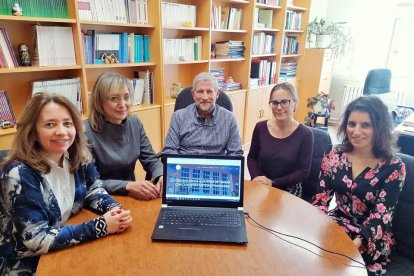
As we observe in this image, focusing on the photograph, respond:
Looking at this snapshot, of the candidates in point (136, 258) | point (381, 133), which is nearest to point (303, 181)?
point (381, 133)

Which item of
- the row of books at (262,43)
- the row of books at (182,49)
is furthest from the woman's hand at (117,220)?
the row of books at (262,43)

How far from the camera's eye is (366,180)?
4.48 ft

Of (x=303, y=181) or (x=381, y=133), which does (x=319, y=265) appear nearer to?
(x=381, y=133)

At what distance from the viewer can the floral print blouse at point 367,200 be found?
128cm

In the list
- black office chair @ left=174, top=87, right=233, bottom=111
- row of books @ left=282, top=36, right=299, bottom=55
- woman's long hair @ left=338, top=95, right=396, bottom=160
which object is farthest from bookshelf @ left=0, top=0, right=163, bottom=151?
row of books @ left=282, top=36, right=299, bottom=55

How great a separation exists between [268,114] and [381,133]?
10.4 feet

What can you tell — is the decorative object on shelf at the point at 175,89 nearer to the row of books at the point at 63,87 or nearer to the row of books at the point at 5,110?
the row of books at the point at 63,87

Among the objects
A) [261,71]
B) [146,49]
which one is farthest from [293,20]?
[146,49]

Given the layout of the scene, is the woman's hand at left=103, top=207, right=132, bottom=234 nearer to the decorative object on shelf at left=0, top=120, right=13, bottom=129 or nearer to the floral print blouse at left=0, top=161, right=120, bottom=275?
the floral print blouse at left=0, top=161, right=120, bottom=275

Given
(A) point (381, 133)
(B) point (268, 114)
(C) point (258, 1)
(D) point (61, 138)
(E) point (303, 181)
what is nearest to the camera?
(D) point (61, 138)

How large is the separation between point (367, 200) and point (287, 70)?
3681mm

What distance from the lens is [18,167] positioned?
1004 mm

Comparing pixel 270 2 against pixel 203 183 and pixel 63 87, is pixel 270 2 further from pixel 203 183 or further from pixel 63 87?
pixel 203 183

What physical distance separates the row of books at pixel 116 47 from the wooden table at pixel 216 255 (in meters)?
1.68
